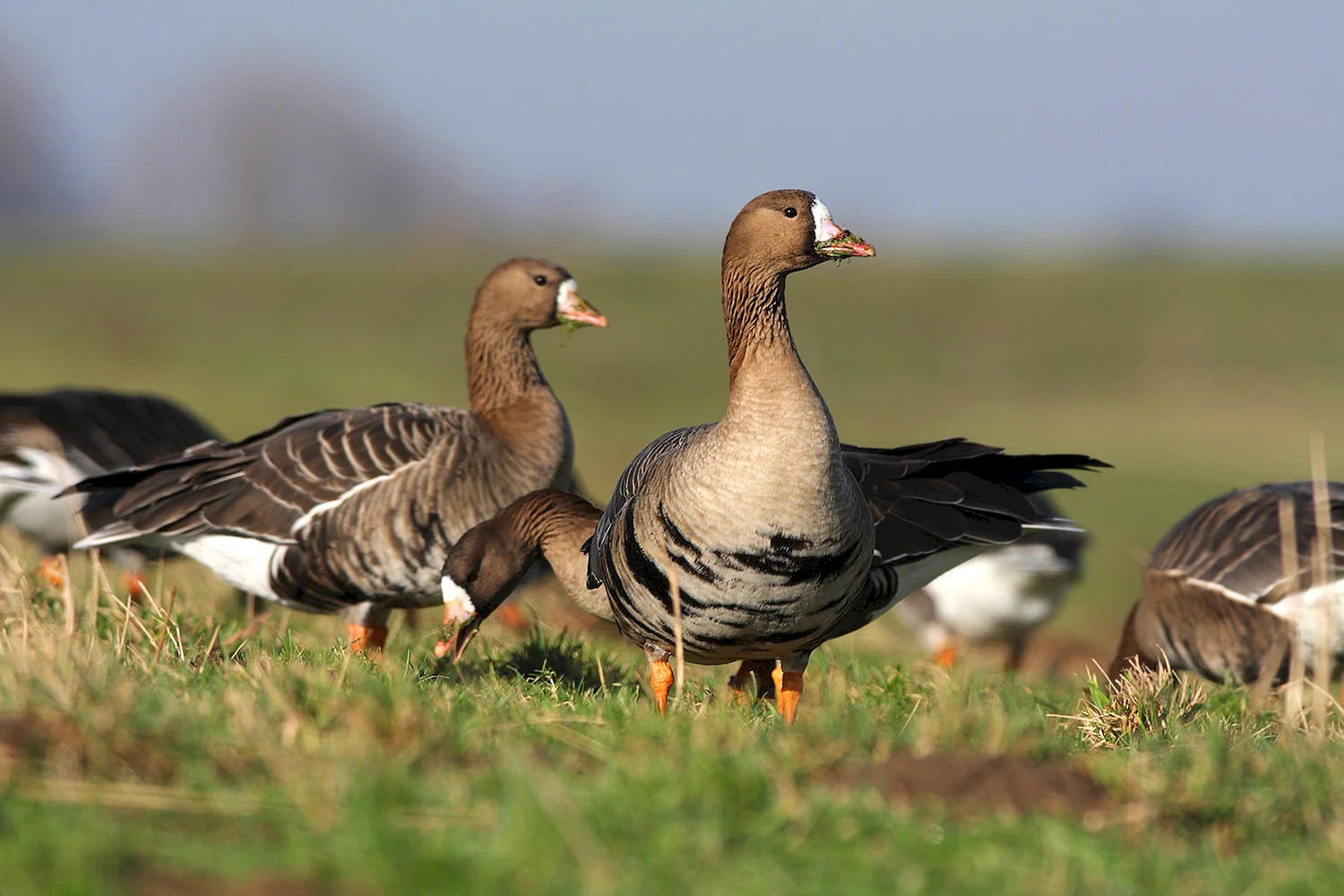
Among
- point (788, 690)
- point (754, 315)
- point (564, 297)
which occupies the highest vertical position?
point (564, 297)

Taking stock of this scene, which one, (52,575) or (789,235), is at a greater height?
(789,235)

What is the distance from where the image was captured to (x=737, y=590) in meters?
5.18

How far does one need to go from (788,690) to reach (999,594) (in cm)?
578

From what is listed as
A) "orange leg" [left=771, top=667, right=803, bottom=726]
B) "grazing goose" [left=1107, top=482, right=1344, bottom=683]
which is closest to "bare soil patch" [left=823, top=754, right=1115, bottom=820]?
"orange leg" [left=771, top=667, right=803, bottom=726]

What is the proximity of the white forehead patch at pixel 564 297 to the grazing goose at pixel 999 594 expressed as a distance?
4121mm

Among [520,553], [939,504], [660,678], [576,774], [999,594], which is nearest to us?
[576,774]

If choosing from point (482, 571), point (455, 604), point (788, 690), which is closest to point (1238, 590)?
point (788, 690)

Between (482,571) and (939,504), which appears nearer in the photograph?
(939,504)

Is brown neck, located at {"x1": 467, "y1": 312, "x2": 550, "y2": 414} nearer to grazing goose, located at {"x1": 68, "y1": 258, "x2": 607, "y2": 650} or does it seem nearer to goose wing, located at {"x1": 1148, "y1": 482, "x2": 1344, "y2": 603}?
grazing goose, located at {"x1": 68, "y1": 258, "x2": 607, "y2": 650}

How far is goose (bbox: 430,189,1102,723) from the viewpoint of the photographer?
16.7 feet

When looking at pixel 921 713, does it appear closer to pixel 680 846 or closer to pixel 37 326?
pixel 680 846

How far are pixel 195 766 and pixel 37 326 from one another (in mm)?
42543

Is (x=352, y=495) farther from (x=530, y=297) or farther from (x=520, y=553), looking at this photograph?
(x=530, y=297)

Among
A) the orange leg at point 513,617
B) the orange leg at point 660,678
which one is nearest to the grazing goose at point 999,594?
the orange leg at point 513,617
